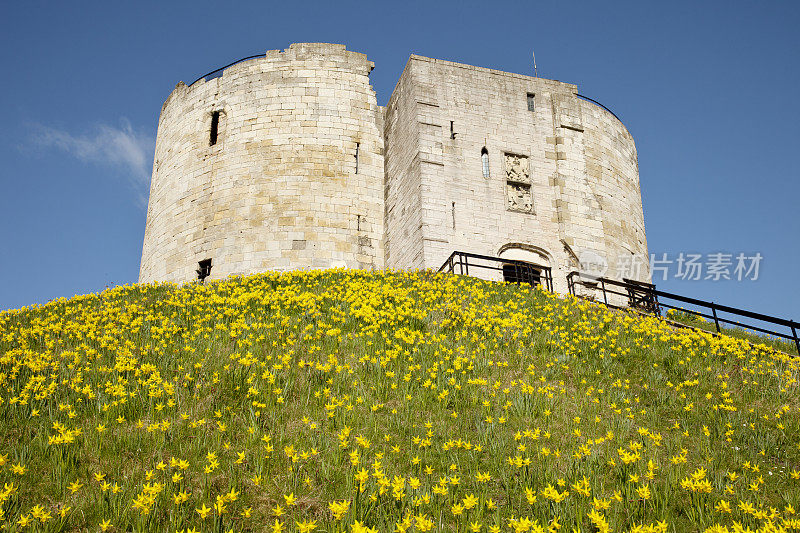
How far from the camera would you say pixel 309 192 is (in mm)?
18953

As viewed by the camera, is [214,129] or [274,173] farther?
[214,129]

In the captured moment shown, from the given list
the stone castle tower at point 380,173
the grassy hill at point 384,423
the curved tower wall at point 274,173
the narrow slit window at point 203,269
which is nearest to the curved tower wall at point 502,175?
the stone castle tower at point 380,173

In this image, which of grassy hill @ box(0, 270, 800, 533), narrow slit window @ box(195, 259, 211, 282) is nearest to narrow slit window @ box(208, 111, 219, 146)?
narrow slit window @ box(195, 259, 211, 282)

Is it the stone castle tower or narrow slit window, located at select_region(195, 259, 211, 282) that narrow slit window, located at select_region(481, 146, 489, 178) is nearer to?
the stone castle tower

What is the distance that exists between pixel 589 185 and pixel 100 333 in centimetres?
1513

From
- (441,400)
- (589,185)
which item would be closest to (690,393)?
(441,400)

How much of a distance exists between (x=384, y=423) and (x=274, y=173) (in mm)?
13899

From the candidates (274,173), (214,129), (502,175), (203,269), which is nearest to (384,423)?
(502,175)

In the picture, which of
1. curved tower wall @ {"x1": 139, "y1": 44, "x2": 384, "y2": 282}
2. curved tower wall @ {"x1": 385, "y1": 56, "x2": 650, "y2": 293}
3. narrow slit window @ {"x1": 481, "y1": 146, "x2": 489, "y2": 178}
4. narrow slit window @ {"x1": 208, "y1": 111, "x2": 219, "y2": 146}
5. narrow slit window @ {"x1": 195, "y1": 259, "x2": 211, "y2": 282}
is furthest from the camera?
narrow slit window @ {"x1": 208, "y1": 111, "x2": 219, "y2": 146}

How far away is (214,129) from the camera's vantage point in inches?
Result: 818

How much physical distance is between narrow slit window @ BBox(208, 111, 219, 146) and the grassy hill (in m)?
11.0

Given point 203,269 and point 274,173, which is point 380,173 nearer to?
point 274,173

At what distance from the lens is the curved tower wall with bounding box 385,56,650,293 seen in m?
17.3

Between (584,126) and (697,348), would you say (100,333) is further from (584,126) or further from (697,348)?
(584,126)
